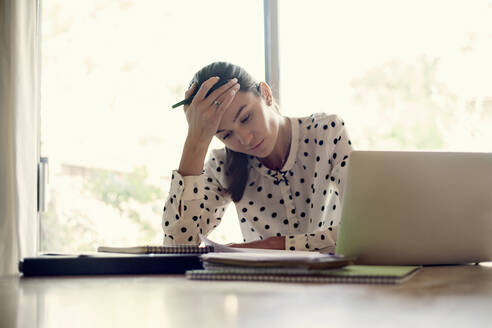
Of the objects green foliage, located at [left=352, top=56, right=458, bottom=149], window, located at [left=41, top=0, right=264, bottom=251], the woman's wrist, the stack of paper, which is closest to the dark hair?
the woman's wrist

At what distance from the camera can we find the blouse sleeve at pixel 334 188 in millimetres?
1786

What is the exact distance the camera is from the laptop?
47.0 inches

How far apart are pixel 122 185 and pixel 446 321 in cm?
299

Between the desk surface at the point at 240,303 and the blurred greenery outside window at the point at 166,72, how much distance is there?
2208 mm

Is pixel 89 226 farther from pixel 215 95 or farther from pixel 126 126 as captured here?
pixel 215 95

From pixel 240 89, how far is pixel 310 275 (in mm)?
1157

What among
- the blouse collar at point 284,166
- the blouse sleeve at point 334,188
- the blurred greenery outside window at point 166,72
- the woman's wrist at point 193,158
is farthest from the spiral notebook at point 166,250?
the blurred greenery outside window at point 166,72

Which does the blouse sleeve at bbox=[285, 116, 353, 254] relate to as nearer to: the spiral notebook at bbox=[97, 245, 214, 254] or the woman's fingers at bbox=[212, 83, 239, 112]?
the woman's fingers at bbox=[212, 83, 239, 112]

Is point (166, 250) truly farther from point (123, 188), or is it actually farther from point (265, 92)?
point (123, 188)

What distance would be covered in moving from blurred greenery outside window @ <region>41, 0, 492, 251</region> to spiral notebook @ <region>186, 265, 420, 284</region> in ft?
7.04

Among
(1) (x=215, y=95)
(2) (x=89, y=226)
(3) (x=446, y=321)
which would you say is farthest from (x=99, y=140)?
(3) (x=446, y=321)

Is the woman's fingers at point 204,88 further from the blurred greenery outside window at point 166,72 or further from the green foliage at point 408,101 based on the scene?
the green foliage at point 408,101

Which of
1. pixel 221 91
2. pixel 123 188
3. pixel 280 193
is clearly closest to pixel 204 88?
pixel 221 91

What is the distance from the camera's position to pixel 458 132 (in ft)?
12.2
